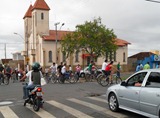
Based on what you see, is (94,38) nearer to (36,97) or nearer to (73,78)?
(73,78)

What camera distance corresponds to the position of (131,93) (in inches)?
295

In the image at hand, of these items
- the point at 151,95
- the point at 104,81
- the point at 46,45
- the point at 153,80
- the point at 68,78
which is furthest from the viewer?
the point at 46,45

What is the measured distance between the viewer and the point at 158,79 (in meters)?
6.71

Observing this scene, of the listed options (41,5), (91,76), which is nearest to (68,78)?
(91,76)

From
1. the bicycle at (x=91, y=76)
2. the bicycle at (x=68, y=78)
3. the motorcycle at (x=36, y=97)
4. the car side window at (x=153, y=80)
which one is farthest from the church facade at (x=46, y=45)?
the car side window at (x=153, y=80)

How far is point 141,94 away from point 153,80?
0.52 m

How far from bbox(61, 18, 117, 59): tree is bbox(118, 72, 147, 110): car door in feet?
84.0

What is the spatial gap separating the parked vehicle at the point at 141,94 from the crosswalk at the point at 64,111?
18.1 inches

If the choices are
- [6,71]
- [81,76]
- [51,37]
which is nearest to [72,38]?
[81,76]

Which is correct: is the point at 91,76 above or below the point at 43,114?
above

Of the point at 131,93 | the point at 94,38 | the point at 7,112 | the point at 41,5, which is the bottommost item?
the point at 7,112

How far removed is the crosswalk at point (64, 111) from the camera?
313 inches

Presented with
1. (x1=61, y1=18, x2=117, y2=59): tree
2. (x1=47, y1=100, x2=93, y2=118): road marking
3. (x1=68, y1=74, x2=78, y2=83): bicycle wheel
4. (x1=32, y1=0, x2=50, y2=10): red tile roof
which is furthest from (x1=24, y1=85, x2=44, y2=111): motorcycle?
(x1=32, y1=0, x2=50, y2=10): red tile roof

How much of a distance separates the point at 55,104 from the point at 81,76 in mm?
16432
